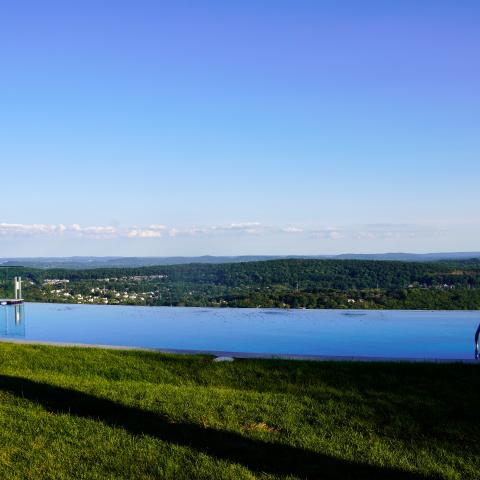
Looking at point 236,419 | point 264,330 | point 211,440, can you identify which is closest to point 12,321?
point 264,330

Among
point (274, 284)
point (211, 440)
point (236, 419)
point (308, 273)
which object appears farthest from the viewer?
point (308, 273)

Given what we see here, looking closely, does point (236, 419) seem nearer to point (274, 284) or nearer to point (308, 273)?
point (274, 284)

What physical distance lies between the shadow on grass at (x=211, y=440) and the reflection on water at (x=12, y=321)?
208 inches

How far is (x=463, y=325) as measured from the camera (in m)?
11.2

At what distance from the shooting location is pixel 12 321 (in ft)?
41.5

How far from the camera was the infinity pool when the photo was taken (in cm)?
993

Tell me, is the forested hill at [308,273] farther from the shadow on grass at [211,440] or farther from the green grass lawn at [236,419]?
the shadow on grass at [211,440]

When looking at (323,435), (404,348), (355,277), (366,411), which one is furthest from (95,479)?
(355,277)

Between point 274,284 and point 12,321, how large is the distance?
6.37 m

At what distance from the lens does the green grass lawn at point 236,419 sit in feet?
14.3

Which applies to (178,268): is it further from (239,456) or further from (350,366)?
(239,456)

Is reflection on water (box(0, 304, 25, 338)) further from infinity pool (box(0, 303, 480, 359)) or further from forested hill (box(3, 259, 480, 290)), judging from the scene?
forested hill (box(3, 259, 480, 290))

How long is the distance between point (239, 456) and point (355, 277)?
1158 cm

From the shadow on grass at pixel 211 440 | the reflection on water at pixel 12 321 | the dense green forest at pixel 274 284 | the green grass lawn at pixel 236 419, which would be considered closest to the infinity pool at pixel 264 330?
the reflection on water at pixel 12 321
